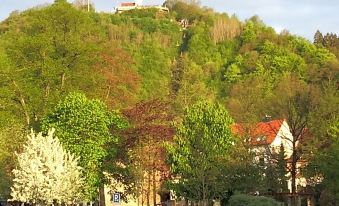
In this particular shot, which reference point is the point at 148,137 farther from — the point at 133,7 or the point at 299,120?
the point at 133,7

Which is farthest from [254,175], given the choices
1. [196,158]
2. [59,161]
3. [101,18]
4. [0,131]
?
[101,18]

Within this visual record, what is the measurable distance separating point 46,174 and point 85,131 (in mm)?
3501

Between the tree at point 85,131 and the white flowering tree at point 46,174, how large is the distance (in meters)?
1.24

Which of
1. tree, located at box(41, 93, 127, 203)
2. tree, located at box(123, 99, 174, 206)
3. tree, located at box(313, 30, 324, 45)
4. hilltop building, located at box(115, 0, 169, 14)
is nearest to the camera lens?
tree, located at box(41, 93, 127, 203)

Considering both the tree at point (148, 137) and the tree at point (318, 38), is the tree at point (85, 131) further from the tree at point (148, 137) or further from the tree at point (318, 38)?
the tree at point (318, 38)

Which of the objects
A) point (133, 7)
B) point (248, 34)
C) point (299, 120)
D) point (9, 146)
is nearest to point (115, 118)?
point (9, 146)

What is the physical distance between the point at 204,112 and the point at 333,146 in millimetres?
8775

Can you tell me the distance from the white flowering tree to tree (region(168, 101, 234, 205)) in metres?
5.86

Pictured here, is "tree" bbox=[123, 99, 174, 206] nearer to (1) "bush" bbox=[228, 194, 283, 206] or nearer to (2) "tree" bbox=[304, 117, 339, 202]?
(1) "bush" bbox=[228, 194, 283, 206]

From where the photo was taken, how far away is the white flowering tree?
36.2 m

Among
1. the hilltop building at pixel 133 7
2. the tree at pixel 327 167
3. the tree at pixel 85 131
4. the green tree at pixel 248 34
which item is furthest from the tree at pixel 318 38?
the tree at pixel 85 131

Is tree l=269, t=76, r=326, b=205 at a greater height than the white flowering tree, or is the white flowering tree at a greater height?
tree l=269, t=76, r=326, b=205

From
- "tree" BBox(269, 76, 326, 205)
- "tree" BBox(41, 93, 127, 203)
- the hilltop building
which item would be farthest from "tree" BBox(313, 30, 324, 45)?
"tree" BBox(41, 93, 127, 203)

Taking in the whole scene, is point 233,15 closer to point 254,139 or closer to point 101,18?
point 101,18
